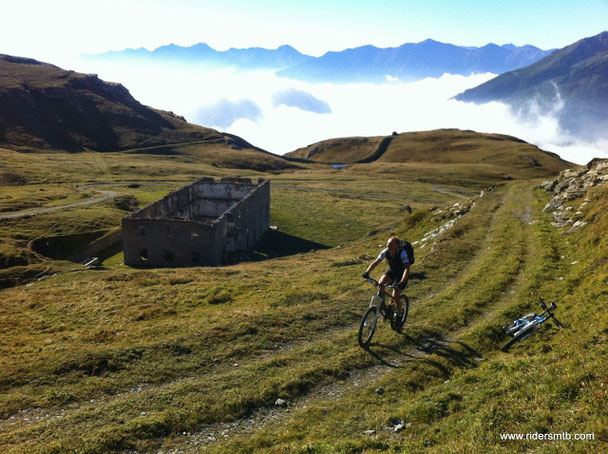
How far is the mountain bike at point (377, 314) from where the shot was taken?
1486 cm

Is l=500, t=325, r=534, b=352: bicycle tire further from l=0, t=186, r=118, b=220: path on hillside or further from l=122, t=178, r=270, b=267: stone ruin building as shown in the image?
l=0, t=186, r=118, b=220: path on hillside

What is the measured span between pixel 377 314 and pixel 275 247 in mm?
47063

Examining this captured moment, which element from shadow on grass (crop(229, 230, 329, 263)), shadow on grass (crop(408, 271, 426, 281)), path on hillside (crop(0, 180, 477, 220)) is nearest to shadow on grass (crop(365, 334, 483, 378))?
shadow on grass (crop(408, 271, 426, 281))

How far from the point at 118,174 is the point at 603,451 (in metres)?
135

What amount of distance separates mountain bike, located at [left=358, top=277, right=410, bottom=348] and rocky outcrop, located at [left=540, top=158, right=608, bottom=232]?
707 inches

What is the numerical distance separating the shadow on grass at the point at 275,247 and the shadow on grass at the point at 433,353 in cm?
3805

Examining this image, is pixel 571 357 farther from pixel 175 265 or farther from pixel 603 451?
pixel 175 265

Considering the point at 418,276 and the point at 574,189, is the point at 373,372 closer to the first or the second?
the point at 418,276

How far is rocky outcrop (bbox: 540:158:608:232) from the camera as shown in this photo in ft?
97.4

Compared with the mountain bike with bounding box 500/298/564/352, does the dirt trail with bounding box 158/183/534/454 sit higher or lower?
lower

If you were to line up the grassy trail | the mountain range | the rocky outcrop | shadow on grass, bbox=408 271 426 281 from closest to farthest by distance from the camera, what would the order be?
the grassy trail → shadow on grass, bbox=408 271 426 281 → the rocky outcrop → the mountain range

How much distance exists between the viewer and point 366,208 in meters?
85.5

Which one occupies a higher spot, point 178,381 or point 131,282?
point 178,381

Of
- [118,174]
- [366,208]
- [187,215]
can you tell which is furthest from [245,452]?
[118,174]
